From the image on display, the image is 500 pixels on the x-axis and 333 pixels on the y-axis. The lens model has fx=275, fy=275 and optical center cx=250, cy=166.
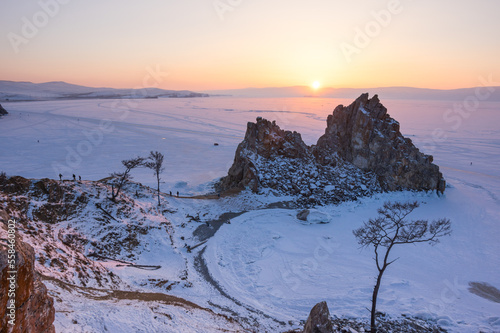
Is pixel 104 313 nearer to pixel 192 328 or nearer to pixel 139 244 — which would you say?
pixel 192 328

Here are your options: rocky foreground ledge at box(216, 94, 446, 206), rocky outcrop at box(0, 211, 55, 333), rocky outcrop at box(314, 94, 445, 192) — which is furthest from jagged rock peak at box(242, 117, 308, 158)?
rocky outcrop at box(0, 211, 55, 333)

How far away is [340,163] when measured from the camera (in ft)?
128

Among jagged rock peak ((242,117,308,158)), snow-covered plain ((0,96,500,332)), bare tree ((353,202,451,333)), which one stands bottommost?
Result: snow-covered plain ((0,96,500,332))

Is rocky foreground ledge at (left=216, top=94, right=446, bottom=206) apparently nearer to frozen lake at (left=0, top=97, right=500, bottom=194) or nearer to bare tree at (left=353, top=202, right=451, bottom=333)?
frozen lake at (left=0, top=97, right=500, bottom=194)

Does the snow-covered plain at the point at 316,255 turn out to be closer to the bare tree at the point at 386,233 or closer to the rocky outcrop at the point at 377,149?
the rocky outcrop at the point at 377,149

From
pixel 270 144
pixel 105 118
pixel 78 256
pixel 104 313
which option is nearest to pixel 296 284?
pixel 104 313

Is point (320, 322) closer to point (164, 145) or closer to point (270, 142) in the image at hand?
point (270, 142)

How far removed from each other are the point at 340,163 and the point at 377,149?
5.31 metres

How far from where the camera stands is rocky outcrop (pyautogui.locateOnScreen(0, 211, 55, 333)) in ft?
23.1

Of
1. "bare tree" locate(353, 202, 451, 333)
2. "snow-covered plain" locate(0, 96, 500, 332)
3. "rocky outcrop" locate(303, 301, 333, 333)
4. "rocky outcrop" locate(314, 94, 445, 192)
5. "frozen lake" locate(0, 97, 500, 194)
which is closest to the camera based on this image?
"rocky outcrop" locate(303, 301, 333, 333)

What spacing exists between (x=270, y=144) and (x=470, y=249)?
24.4 metres

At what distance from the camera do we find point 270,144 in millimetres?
38562

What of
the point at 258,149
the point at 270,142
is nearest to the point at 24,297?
the point at 258,149

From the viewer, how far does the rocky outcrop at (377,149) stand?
3684cm
